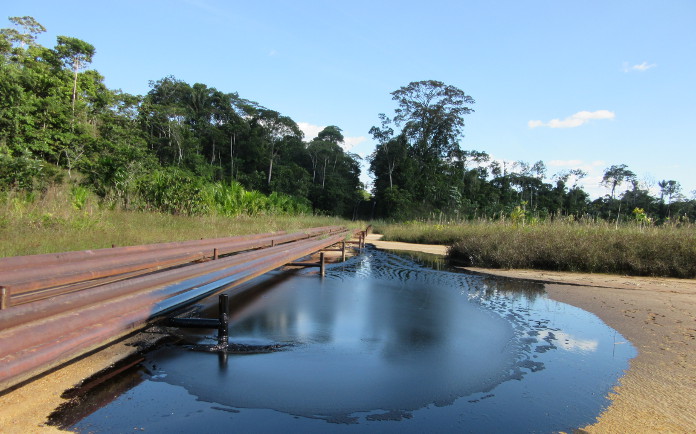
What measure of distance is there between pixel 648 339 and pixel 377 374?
3.55 m

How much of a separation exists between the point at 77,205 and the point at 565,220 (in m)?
17.5

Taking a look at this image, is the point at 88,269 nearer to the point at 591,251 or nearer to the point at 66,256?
the point at 66,256

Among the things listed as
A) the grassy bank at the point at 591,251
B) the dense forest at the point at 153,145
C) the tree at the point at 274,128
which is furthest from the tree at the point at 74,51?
the grassy bank at the point at 591,251

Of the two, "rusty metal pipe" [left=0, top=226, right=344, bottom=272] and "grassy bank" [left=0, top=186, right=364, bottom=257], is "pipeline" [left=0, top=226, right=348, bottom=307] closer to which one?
"rusty metal pipe" [left=0, top=226, right=344, bottom=272]

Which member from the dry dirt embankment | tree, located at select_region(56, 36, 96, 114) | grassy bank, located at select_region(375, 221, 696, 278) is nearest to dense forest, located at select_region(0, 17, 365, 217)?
tree, located at select_region(56, 36, 96, 114)

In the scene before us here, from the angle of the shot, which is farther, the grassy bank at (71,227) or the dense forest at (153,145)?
the dense forest at (153,145)

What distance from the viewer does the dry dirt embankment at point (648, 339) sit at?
2783mm

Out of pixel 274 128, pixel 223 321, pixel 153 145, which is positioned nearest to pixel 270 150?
pixel 274 128

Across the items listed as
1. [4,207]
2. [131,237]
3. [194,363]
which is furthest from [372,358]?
[4,207]

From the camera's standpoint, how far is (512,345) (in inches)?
174

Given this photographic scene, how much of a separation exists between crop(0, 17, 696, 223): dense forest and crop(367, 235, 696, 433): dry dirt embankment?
16.0 metres

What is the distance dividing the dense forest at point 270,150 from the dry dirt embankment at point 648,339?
16.0 metres

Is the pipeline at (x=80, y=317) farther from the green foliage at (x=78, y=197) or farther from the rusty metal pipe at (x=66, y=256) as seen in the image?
the green foliage at (x=78, y=197)

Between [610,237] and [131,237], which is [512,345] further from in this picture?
[610,237]
